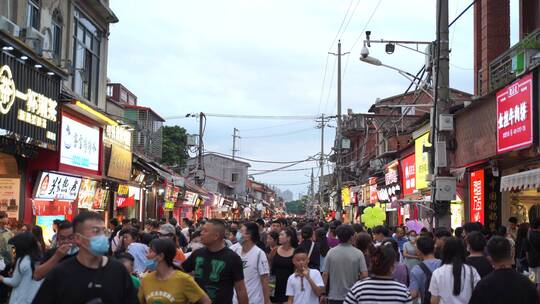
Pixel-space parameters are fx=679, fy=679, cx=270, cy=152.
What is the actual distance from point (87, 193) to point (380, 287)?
688 inches

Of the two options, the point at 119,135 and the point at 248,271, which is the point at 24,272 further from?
the point at 119,135

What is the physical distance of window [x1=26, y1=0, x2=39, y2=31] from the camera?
1711 centimetres

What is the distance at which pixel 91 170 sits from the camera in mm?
21203

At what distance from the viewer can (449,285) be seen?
694 cm

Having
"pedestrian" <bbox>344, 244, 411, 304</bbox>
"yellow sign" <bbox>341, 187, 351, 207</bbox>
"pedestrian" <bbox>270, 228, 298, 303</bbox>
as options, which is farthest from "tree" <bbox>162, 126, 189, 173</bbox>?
"pedestrian" <bbox>344, 244, 411, 304</bbox>

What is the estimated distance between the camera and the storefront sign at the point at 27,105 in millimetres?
13602

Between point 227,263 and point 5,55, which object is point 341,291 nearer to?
point 227,263

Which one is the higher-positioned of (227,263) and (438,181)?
(438,181)

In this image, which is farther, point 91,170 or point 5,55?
point 91,170

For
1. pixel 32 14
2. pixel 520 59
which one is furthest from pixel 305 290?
pixel 32 14

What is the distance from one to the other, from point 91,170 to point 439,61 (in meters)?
11.8

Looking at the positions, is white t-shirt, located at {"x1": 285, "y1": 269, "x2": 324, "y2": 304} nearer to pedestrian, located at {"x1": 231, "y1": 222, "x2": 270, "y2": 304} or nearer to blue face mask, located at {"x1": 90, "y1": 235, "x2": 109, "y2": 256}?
pedestrian, located at {"x1": 231, "y1": 222, "x2": 270, "y2": 304}

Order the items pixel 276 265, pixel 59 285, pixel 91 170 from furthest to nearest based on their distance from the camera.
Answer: pixel 91 170 → pixel 276 265 → pixel 59 285

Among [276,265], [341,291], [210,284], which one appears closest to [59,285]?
[210,284]
